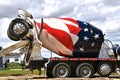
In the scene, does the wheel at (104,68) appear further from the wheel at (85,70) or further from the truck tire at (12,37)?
the truck tire at (12,37)

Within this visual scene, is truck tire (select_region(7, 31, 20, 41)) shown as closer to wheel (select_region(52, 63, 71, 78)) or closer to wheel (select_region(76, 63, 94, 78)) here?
wheel (select_region(52, 63, 71, 78))

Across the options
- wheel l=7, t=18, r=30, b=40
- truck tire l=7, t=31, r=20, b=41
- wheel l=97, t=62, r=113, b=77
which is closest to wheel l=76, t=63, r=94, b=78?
wheel l=97, t=62, r=113, b=77

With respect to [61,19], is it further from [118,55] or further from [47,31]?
[118,55]

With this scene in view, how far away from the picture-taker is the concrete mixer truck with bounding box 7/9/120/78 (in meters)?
26.1

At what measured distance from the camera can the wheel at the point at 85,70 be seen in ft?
87.1

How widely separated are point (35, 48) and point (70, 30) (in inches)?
96.3

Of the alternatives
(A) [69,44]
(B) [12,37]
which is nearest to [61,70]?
(A) [69,44]

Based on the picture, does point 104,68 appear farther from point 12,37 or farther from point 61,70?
point 12,37

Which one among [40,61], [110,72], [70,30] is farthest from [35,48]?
[110,72]

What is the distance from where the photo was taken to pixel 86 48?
27062mm

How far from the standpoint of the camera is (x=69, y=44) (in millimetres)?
26703

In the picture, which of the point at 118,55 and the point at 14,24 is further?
the point at 118,55

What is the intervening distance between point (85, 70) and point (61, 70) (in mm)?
1519

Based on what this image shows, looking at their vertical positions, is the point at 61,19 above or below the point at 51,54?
above
